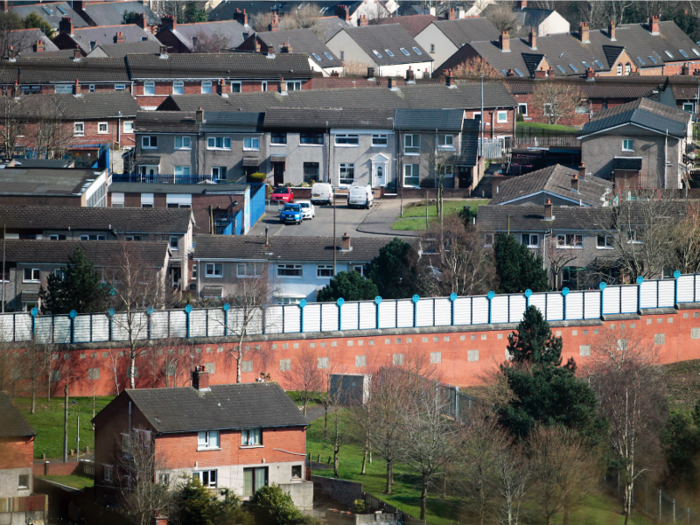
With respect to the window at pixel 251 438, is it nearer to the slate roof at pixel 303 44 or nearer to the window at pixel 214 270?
the window at pixel 214 270

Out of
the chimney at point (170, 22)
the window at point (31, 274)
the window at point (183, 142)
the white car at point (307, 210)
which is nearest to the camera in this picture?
the window at point (31, 274)

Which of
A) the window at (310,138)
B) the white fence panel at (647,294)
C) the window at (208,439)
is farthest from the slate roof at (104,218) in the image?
the window at (208,439)

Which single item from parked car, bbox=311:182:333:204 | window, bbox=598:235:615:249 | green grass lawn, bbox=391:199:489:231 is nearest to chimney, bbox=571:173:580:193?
green grass lawn, bbox=391:199:489:231

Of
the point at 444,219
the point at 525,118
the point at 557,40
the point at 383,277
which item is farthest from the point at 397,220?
the point at 557,40

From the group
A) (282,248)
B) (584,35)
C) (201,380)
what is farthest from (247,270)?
(584,35)

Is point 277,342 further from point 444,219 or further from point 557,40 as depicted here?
point 557,40

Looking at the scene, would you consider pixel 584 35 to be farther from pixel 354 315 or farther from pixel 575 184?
pixel 354 315
